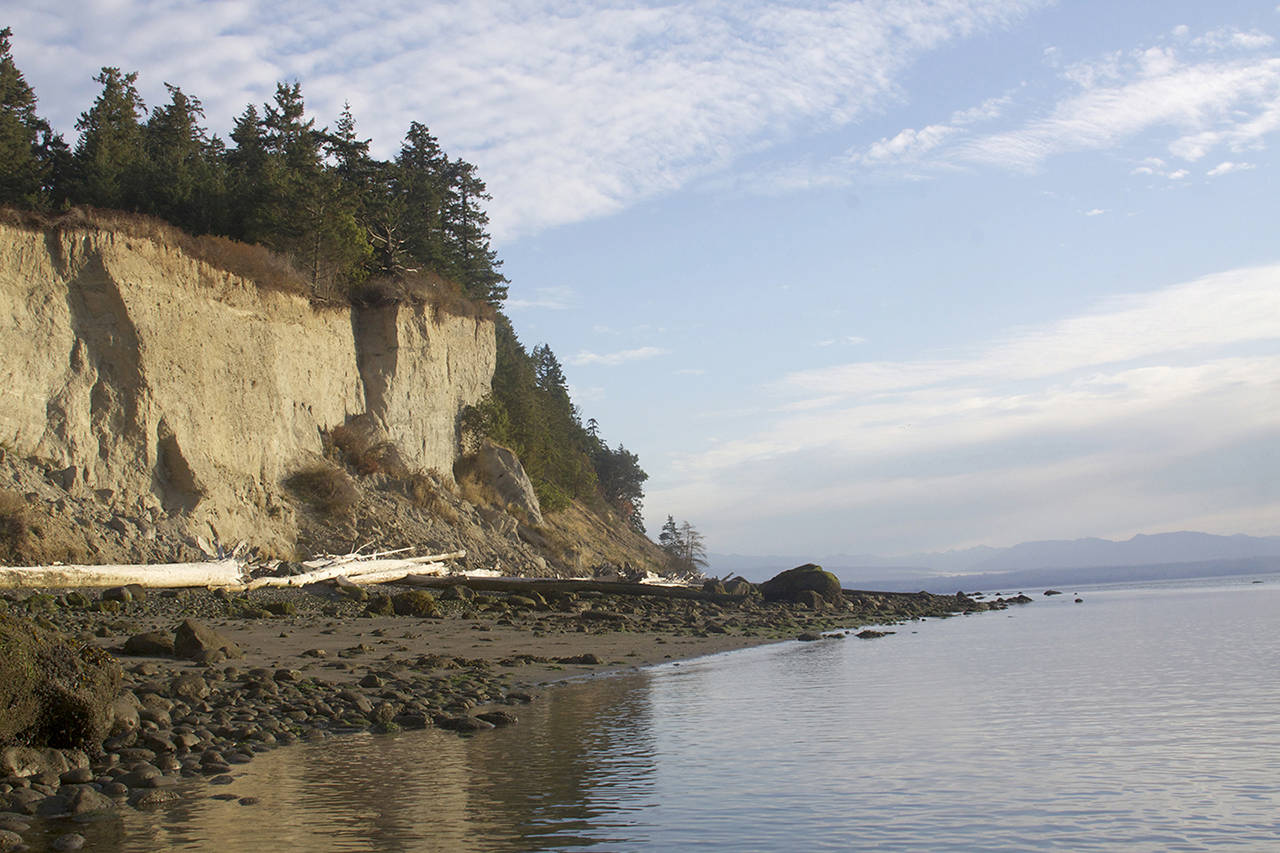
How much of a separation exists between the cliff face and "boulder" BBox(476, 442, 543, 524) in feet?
28.4

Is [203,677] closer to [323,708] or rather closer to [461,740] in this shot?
[323,708]

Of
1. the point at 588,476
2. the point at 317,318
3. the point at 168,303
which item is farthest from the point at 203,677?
the point at 588,476

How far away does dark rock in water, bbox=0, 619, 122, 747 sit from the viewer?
7.73m

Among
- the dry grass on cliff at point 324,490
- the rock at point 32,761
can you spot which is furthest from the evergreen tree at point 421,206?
the rock at point 32,761

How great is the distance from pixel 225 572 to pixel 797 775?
60.8 ft

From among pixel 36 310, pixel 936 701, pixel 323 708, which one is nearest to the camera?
pixel 323 708

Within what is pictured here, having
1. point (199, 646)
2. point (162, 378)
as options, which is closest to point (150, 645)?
point (199, 646)

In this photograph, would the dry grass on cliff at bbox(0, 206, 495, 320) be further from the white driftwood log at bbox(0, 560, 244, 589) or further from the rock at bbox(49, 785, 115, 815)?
the rock at bbox(49, 785, 115, 815)

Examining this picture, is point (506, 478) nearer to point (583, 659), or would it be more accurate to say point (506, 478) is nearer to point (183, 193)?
point (183, 193)

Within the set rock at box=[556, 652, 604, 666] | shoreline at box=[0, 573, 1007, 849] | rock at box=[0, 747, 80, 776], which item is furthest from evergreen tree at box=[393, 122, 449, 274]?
rock at box=[0, 747, 80, 776]

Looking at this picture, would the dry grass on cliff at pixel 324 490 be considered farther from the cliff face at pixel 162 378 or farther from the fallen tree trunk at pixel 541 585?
the fallen tree trunk at pixel 541 585

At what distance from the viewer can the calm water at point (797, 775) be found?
704 cm

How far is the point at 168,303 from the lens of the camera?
28.0 m

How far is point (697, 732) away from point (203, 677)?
6027 mm
